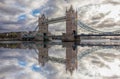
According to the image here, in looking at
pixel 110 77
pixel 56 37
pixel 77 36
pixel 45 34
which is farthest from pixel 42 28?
pixel 110 77

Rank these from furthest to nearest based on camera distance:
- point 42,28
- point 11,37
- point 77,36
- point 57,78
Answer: point 11,37
point 42,28
point 77,36
point 57,78

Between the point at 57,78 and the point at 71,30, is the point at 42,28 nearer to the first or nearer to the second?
the point at 71,30

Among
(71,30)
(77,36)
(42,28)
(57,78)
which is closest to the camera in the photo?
(57,78)

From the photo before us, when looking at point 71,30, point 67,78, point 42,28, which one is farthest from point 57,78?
point 42,28

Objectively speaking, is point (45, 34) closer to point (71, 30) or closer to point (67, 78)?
point (71, 30)

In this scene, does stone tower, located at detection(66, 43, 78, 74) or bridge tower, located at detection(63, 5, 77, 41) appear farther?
bridge tower, located at detection(63, 5, 77, 41)

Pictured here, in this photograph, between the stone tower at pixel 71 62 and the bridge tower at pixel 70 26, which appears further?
the bridge tower at pixel 70 26

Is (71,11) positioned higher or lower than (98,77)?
higher

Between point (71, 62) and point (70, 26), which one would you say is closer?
point (71, 62)

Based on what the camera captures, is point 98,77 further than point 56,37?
No
